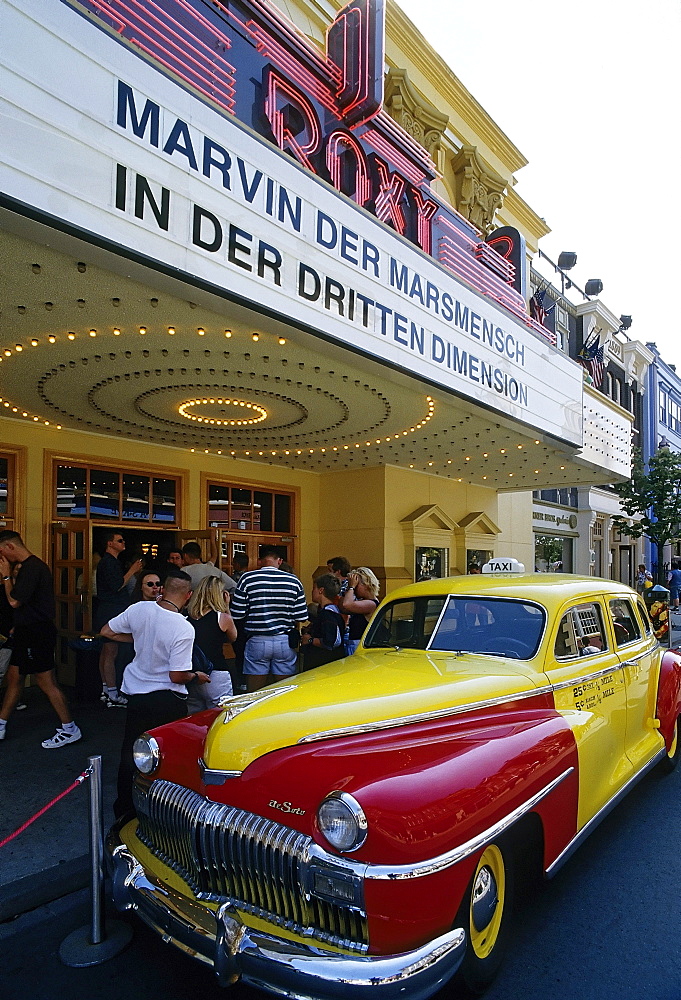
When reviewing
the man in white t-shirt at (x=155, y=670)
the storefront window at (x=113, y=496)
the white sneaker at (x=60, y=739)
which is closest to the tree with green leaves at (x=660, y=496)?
the storefront window at (x=113, y=496)

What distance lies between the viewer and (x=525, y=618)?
4020 millimetres

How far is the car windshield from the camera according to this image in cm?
394

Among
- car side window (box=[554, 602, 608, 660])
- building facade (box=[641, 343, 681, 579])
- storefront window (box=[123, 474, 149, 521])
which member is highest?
building facade (box=[641, 343, 681, 579])

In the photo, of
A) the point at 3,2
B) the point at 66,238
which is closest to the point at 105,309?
the point at 66,238

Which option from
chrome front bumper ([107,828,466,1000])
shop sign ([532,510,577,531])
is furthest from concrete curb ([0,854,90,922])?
shop sign ([532,510,577,531])

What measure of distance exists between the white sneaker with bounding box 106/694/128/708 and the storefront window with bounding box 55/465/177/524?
3.23 m

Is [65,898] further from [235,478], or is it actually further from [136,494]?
[235,478]

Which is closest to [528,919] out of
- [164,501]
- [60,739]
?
[60,739]

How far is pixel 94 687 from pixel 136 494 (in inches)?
143

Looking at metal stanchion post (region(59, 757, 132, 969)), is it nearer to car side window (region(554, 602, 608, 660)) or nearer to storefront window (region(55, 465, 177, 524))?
car side window (region(554, 602, 608, 660))

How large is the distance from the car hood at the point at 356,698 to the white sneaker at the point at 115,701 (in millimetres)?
4040

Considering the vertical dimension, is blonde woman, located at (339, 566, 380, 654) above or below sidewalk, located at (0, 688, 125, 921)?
above

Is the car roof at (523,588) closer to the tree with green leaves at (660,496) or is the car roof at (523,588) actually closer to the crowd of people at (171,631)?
the crowd of people at (171,631)

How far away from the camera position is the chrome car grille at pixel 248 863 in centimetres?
232
